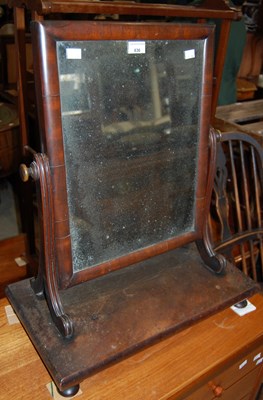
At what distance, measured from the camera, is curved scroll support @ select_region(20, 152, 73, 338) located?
663 millimetres

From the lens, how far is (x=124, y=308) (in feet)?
2.75

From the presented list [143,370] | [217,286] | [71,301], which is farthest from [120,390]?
[217,286]

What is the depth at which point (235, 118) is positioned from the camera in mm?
1840

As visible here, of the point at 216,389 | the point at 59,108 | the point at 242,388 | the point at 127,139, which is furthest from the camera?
the point at 242,388

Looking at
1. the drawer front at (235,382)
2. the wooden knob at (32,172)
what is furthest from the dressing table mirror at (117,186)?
the drawer front at (235,382)

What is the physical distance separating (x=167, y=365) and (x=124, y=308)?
0.47 ft

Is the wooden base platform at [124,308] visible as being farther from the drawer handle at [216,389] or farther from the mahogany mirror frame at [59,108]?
the drawer handle at [216,389]

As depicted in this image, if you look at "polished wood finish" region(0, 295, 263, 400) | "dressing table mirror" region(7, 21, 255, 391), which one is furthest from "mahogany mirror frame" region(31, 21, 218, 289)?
"polished wood finish" region(0, 295, 263, 400)

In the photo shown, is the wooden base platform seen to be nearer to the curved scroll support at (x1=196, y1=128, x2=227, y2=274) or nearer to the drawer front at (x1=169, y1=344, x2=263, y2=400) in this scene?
the curved scroll support at (x1=196, y1=128, x2=227, y2=274)

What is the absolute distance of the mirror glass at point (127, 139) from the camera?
68cm

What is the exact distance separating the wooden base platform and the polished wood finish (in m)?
0.07

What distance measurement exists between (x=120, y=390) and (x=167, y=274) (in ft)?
0.91

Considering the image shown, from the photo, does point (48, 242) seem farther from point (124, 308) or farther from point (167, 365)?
point (167, 365)

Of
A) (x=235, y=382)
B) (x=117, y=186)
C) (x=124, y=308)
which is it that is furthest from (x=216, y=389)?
(x=117, y=186)
